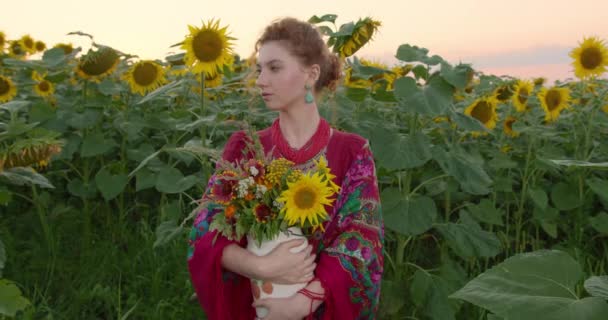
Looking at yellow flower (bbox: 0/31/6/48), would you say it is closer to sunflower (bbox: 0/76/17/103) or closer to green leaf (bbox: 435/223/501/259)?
sunflower (bbox: 0/76/17/103)

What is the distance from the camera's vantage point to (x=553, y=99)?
168 inches

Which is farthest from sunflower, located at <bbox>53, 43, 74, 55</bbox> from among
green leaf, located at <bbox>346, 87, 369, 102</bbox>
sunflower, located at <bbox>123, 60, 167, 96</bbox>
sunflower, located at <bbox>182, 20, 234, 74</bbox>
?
green leaf, located at <bbox>346, 87, 369, 102</bbox>

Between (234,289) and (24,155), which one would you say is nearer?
(234,289)

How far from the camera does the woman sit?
194 centimetres

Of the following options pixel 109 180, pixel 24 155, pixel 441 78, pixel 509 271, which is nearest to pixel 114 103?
pixel 109 180

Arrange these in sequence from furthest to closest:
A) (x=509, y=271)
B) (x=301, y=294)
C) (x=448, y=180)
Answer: (x=448, y=180), (x=301, y=294), (x=509, y=271)

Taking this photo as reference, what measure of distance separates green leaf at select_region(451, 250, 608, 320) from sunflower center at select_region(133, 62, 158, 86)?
350cm

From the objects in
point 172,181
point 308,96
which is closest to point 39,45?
point 172,181

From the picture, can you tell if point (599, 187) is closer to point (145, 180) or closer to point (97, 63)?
point (145, 180)

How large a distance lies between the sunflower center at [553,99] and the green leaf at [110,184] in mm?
2738

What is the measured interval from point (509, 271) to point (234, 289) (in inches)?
52.2

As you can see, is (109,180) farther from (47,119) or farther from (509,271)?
(509,271)

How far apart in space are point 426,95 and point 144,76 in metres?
2.14

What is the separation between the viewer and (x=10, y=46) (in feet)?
22.3
